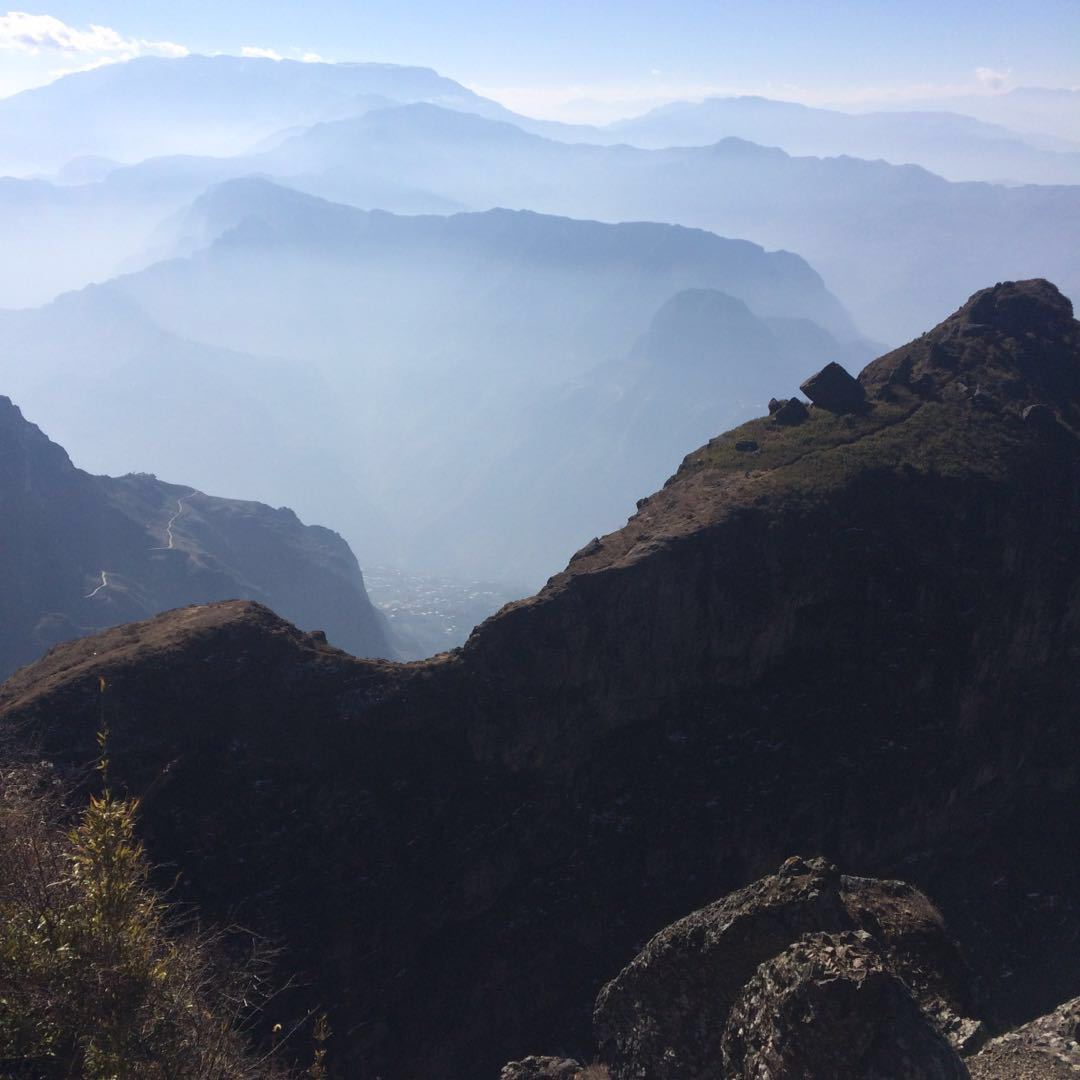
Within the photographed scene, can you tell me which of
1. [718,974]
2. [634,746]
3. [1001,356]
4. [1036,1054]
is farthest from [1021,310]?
[718,974]

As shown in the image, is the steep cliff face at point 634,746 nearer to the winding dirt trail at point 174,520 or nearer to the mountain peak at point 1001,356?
the mountain peak at point 1001,356

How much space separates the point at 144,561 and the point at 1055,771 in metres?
110

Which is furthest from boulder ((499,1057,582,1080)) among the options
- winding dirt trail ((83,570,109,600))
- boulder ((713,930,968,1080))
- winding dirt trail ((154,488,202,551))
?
winding dirt trail ((154,488,202,551))

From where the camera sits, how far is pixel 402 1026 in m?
27.0

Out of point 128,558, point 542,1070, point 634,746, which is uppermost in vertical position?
point 634,746

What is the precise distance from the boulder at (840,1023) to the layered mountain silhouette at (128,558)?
95.3 metres

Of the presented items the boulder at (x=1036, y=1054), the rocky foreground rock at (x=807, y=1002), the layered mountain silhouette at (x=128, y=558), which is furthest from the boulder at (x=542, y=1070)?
the layered mountain silhouette at (x=128, y=558)

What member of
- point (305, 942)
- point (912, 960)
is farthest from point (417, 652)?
point (912, 960)

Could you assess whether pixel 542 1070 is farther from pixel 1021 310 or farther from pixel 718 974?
pixel 1021 310

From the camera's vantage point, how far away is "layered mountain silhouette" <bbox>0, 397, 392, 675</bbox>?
4099 inches

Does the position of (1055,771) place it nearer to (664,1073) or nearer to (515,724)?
(515,724)

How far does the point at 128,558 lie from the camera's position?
118 meters

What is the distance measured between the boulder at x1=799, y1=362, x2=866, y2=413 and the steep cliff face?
567 cm

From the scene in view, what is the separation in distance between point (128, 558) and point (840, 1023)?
395 ft
